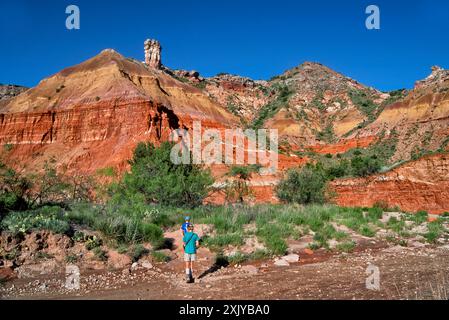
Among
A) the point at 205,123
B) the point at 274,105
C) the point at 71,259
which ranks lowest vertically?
the point at 71,259

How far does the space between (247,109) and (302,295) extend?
85385 millimetres

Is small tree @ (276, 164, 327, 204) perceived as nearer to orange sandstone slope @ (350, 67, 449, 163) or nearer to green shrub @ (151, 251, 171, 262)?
green shrub @ (151, 251, 171, 262)

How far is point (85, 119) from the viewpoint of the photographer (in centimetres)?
4781

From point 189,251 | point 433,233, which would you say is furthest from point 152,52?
point 189,251

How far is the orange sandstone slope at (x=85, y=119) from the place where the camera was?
4369cm

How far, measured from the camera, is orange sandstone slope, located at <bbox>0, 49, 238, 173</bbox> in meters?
43.7

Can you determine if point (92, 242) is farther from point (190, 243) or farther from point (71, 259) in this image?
Answer: point (190, 243)

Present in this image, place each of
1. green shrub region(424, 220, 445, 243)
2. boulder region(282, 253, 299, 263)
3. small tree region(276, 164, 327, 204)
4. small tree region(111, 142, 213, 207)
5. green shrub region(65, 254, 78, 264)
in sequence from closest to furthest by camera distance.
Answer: green shrub region(65, 254, 78, 264) < boulder region(282, 253, 299, 263) < green shrub region(424, 220, 445, 243) < small tree region(111, 142, 213, 207) < small tree region(276, 164, 327, 204)

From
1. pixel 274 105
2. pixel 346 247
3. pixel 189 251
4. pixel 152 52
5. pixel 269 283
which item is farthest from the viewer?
pixel 152 52

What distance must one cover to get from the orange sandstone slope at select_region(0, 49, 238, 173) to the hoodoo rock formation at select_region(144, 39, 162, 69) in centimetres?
2991

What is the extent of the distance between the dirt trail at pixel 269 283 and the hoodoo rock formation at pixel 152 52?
84.8 m

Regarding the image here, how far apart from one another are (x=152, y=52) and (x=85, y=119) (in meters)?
46.3

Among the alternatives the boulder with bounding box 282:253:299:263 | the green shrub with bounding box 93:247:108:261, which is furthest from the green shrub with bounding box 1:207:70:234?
the boulder with bounding box 282:253:299:263
